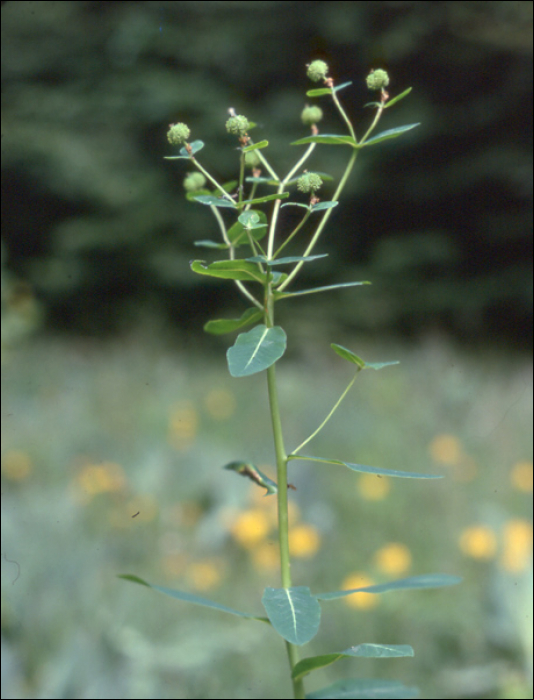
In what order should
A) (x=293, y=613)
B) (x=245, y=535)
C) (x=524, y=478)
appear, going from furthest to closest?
1. (x=524, y=478)
2. (x=245, y=535)
3. (x=293, y=613)

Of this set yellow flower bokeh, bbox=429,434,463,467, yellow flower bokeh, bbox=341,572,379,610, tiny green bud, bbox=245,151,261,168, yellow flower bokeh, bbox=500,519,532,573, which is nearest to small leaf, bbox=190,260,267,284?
tiny green bud, bbox=245,151,261,168

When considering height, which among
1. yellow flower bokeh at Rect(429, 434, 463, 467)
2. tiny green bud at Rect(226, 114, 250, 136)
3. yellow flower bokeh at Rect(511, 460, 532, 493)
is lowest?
yellow flower bokeh at Rect(429, 434, 463, 467)

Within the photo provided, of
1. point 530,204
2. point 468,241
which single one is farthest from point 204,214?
point 530,204

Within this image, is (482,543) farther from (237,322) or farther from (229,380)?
(229,380)

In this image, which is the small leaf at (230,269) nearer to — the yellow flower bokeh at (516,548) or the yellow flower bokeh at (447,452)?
the yellow flower bokeh at (516,548)

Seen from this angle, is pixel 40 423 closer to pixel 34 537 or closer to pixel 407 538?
pixel 34 537

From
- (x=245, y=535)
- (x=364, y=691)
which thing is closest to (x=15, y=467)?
(x=245, y=535)

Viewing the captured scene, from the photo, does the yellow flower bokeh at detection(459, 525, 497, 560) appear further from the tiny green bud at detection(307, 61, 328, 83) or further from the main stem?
the tiny green bud at detection(307, 61, 328, 83)
